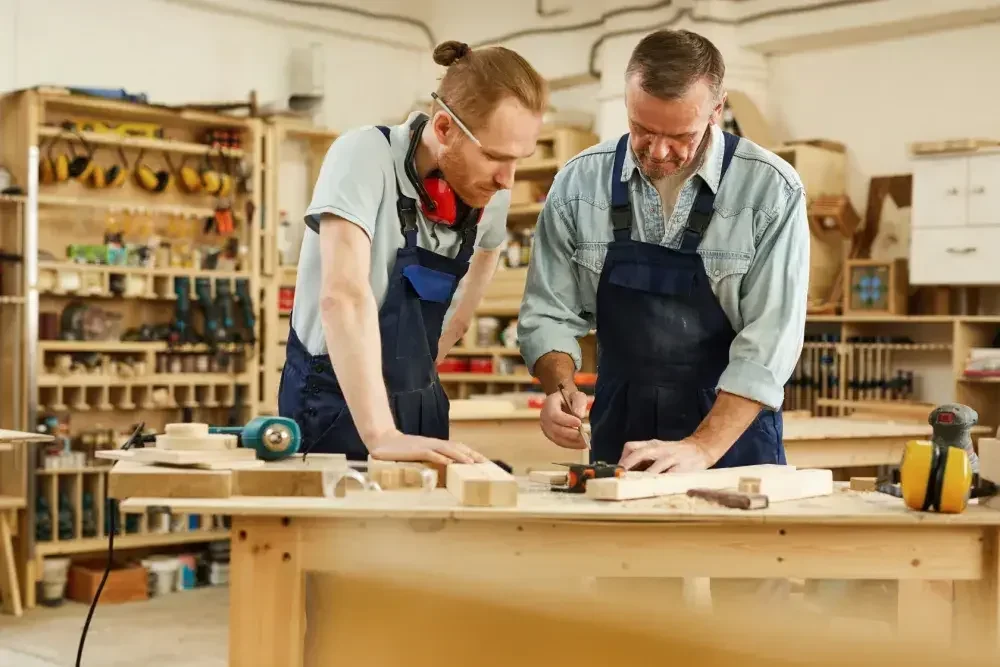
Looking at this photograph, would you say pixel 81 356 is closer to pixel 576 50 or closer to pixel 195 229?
pixel 195 229

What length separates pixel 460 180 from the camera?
85.9 inches

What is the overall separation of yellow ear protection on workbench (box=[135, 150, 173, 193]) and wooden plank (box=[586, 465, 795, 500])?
532cm

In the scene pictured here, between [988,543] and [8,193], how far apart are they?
5.45 meters

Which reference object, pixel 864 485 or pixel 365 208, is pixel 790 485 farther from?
pixel 365 208

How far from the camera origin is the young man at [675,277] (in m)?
2.21

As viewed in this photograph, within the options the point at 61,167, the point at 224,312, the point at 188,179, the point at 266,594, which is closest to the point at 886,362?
the point at 224,312

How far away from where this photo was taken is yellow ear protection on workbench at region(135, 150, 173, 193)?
6750 mm

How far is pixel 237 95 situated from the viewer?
7473mm

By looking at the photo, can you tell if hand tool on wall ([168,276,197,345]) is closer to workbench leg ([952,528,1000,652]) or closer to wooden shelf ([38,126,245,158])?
wooden shelf ([38,126,245,158])

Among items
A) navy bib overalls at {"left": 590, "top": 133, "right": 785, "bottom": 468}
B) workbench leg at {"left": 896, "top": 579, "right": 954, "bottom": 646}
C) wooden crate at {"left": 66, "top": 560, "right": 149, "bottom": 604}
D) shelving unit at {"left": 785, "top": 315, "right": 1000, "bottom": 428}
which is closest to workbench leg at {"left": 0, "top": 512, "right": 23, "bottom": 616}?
wooden crate at {"left": 66, "top": 560, "right": 149, "bottom": 604}

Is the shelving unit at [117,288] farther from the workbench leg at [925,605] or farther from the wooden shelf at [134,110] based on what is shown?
the workbench leg at [925,605]

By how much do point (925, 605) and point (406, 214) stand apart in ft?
4.11

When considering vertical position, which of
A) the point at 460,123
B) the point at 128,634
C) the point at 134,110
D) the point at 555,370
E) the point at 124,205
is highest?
the point at 134,110

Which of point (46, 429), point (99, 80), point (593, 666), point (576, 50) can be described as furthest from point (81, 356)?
point (593, 666)
